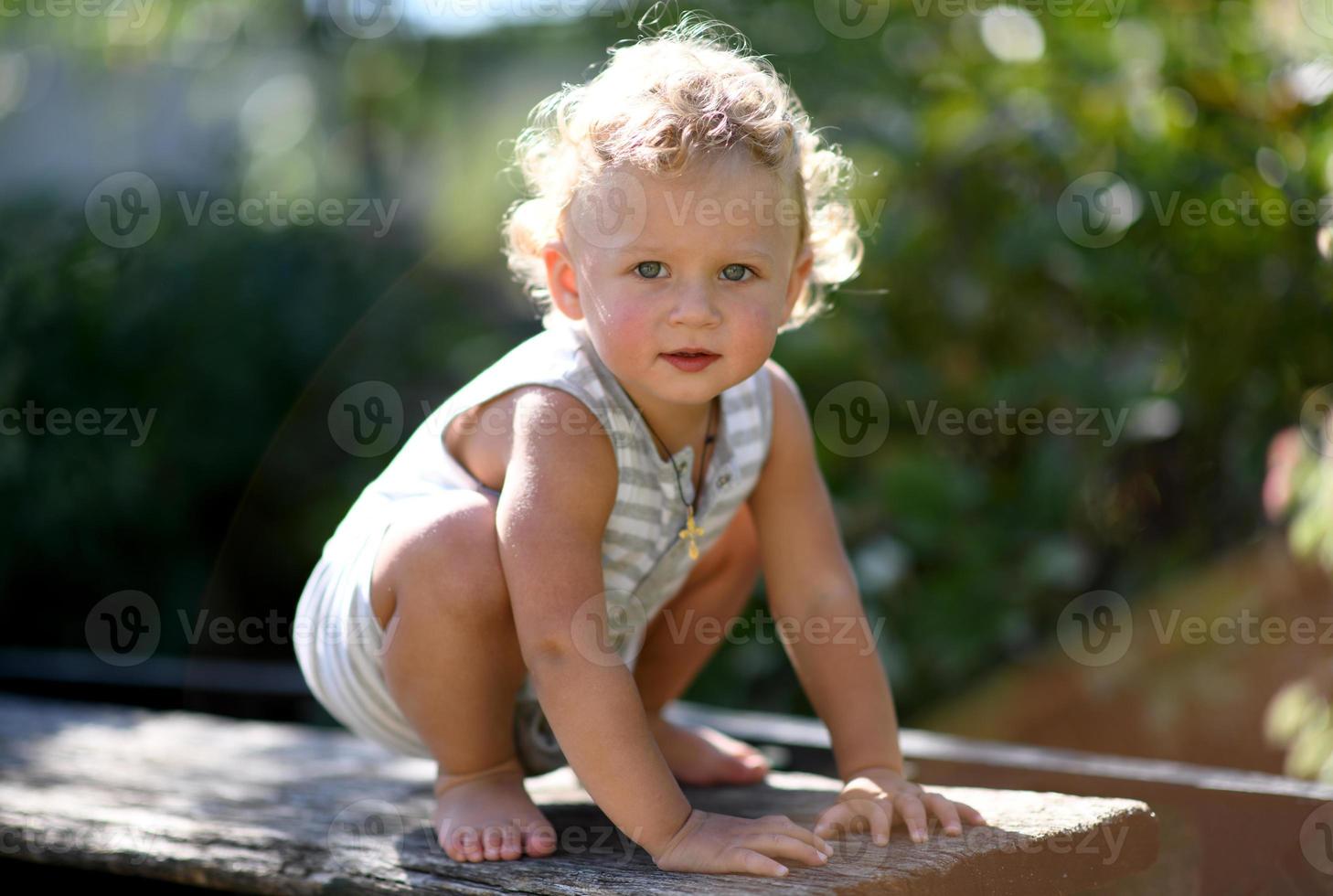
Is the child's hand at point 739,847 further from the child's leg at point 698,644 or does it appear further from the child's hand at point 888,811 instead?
the child's leg at point 698,644

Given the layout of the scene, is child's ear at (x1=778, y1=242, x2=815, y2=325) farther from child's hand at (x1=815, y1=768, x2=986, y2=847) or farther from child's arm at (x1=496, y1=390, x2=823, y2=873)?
child's hand at (x1=815, y1=768, x2=986, y2=847)

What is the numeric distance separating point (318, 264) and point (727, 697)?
6.96 ft

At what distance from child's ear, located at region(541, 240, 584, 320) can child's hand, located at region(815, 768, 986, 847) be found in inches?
26.5

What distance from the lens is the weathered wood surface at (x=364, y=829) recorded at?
142cm

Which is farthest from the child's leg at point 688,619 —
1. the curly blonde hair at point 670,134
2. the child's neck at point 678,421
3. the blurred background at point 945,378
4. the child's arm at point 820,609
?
the blurred background at point 945,378

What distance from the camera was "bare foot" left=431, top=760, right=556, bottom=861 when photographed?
1.54 metres

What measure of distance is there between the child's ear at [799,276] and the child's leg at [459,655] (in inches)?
18.1

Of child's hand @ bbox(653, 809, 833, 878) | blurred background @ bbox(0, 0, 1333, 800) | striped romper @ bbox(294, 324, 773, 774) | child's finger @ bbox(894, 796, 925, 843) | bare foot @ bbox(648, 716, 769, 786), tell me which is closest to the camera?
child's hand @ bbox(653, 809, 833, 878)

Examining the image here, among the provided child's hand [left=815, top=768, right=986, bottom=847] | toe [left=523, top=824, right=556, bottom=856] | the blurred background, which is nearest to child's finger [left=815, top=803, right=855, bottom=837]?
child's hand [left=815, top=768, right=986, bottom=847]

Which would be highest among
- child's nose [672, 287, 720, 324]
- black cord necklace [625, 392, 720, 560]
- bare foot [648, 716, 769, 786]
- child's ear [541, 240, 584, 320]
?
child's ear [541, 240, 584, 320]

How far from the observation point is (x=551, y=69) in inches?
240

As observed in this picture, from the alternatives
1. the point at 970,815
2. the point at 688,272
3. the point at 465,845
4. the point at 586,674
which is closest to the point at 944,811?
the point at 970,815

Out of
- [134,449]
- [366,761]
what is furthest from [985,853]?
[134,449]

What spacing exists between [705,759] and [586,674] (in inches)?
21.1
